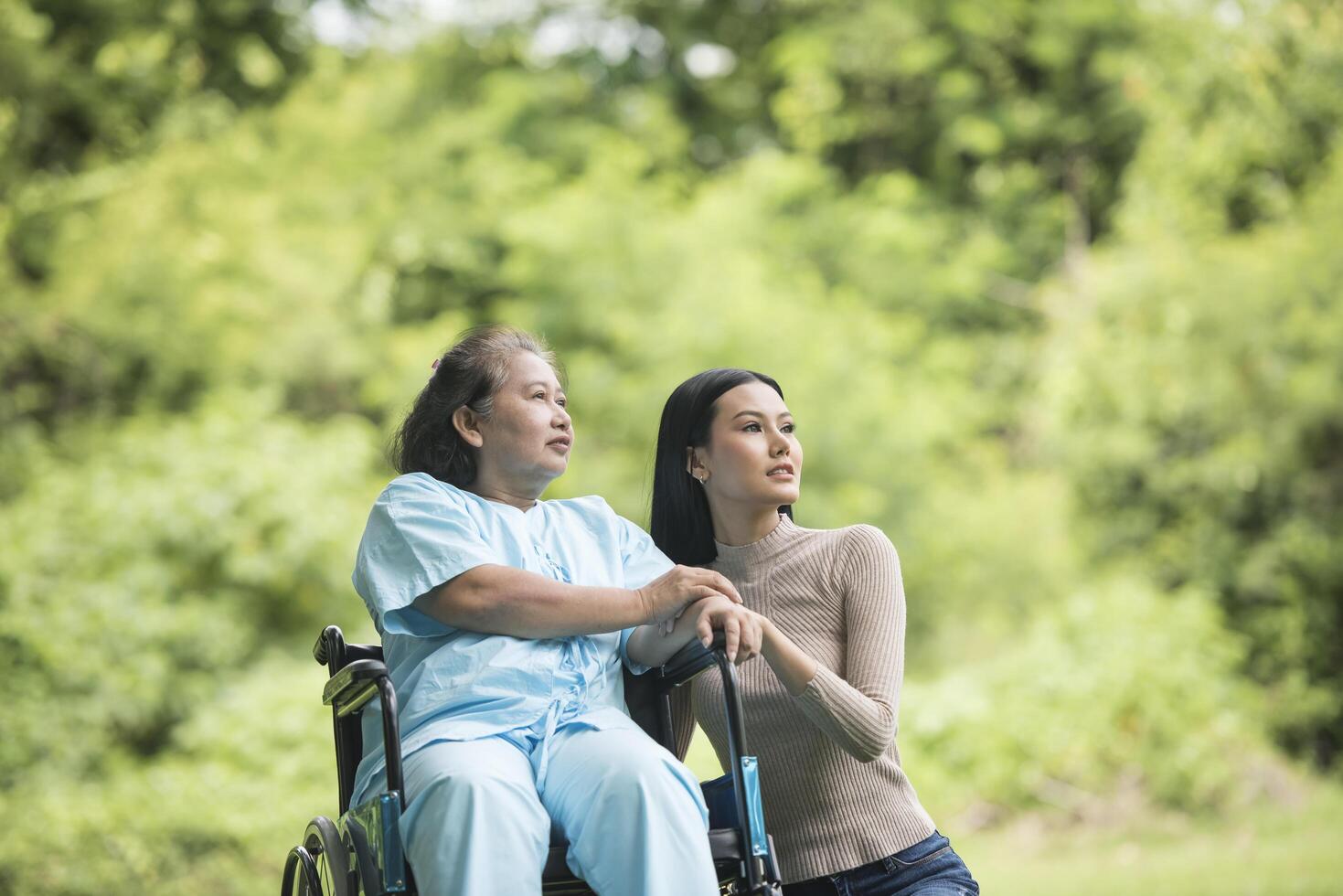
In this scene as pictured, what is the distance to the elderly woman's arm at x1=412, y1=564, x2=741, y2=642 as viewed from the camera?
1.70 m

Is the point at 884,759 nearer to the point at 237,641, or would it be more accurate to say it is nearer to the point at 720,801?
the point at 720,801

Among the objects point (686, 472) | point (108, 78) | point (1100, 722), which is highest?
point (108, 78)

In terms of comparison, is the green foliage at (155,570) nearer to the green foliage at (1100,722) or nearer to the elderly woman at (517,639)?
the green foliage at (1100,722)

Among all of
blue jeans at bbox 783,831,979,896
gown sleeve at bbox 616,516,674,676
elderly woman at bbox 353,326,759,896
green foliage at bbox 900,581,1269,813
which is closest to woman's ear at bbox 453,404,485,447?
elderly woman at bbox 353,326,759,896

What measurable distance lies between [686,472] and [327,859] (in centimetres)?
71

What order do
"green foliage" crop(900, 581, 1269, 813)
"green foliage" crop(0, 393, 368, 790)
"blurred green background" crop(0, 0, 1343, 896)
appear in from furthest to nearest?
"green foliage" crop(900, 581, 1269, 813)
"blurred green background" crop(0, 0, 1343, 896)
"green foliage" crop(0, 393, 368, 790)

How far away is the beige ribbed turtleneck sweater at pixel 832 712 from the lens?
1.70m

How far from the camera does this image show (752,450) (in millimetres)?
1868

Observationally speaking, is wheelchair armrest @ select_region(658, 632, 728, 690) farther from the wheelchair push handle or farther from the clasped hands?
the wheelchair push handle

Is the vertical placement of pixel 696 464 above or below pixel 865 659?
above

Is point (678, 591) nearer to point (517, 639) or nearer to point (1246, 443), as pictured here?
point (517, 639)

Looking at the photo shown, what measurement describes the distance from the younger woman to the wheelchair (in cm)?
10

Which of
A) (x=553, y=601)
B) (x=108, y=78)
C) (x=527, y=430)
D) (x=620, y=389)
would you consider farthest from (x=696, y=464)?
(x=108, y=78)

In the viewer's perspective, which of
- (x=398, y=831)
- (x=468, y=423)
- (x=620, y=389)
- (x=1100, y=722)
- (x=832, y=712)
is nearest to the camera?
(x=398, y=831)
